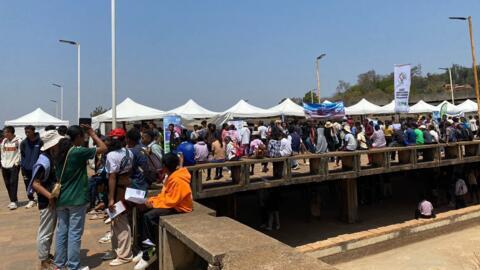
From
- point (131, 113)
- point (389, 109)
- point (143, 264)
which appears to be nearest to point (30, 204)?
point (143, 264)

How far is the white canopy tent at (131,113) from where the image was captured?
51.0 feet

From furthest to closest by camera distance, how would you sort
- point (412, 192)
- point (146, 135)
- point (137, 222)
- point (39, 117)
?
1. point (39, 117)
2. point (412, 192)
3. point (146, 135)
4. point (137, 222)

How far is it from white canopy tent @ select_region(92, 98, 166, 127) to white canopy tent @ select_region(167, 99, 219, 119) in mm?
1389

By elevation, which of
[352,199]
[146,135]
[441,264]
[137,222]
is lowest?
[441,264]

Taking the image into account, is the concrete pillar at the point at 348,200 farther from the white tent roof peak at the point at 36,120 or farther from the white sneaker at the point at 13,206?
the white tent roof peak at the point at 36,120

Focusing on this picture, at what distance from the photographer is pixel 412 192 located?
18.6 meters

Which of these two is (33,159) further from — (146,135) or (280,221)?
(280,221)

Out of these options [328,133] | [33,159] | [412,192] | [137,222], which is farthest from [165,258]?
[412,192]

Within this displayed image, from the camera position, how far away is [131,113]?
1611cm

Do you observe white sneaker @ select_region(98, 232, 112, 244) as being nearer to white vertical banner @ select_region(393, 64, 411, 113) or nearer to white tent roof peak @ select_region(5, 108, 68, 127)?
white vertical banner @ select_region(393, 64, 411, 113)

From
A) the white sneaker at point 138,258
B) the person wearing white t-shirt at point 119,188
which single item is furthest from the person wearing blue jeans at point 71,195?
the white sneaker at point 138,258

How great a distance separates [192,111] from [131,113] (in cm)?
A: 314

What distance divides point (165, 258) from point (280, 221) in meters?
10.6

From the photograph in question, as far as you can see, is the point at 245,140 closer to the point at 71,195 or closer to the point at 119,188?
the point at 119,188
